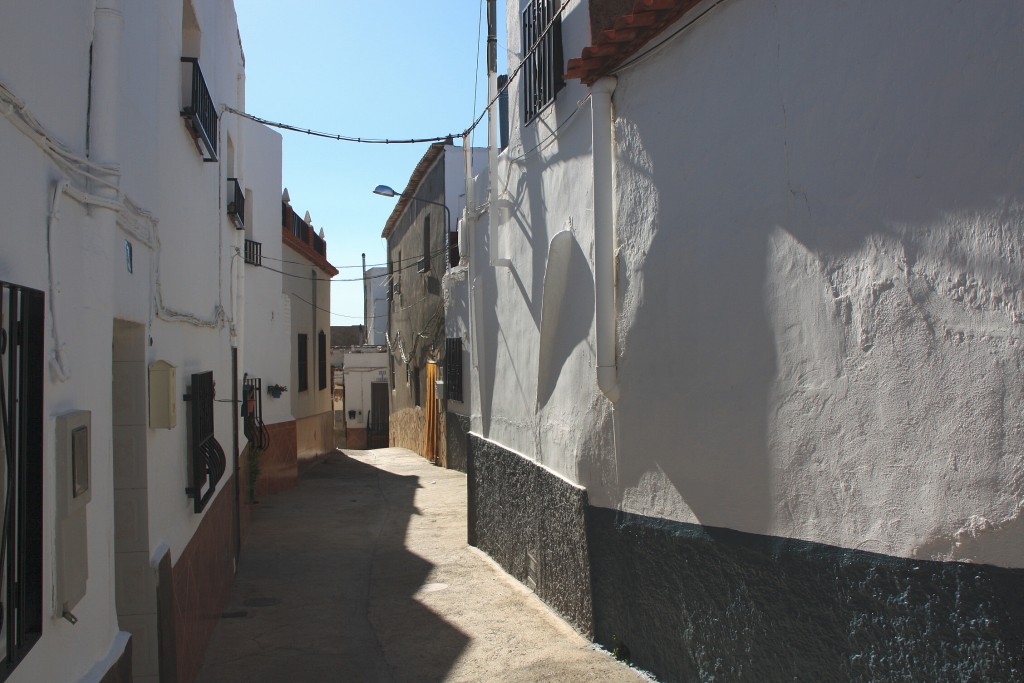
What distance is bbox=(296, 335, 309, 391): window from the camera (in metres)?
19.0

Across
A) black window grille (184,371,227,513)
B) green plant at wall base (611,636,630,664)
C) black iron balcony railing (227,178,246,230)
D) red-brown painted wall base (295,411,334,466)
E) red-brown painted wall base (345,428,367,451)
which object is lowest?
red-brown painted wall base (345,428,367,451)

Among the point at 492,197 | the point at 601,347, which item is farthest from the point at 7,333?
the point at 492,197

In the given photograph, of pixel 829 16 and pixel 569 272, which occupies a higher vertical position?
pixel 829 16

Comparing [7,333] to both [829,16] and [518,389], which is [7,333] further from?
[518,389]

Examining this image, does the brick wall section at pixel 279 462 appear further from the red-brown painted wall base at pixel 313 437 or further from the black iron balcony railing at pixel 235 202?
the black iron balcony railing at pixel 235 202

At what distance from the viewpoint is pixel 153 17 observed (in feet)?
16.6

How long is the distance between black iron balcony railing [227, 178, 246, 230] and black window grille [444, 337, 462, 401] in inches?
233

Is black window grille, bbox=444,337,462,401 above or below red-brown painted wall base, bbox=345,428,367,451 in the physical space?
above

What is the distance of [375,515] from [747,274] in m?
9.75

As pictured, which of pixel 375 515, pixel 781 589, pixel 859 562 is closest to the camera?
pixel 859 562

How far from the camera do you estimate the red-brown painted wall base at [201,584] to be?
18.2 ft

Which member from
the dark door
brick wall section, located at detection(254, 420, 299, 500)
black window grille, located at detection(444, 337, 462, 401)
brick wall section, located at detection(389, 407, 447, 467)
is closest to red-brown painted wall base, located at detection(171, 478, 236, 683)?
brick wall section, located at detection(254, 420, 299, 500)

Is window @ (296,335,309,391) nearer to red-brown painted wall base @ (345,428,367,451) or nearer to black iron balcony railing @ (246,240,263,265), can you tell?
black iron balcony railing @ (246,240,263,265)

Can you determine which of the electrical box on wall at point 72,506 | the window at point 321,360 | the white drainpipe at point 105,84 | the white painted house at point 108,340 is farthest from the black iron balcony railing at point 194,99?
the window at point 321,360
